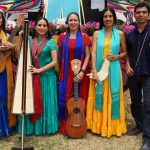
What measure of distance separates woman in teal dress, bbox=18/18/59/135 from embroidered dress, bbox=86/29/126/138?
0.47 m

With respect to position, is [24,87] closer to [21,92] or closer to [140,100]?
[21,92]

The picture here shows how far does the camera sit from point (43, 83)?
510 centimetres


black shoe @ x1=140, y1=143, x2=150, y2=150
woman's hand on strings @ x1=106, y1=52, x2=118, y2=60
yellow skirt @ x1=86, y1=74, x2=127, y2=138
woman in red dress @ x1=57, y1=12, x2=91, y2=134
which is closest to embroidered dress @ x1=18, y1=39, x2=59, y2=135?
woman in red dress @ x1=57, y1=12, x2=91, y2=134

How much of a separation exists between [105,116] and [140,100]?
51cm

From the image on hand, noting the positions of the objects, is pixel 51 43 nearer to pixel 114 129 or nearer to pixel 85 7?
pixel 114 129

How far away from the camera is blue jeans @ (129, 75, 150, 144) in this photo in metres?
4.67

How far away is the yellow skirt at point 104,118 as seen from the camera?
5.12 meters

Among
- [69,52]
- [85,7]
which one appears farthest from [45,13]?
[69,52]

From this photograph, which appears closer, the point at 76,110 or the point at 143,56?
the point at 143,56

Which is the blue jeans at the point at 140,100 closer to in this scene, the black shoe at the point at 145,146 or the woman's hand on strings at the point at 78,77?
the black shoe at the point at 145,146

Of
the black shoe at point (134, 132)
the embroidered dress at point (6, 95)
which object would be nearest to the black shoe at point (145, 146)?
the black shoe at point (134, 132)

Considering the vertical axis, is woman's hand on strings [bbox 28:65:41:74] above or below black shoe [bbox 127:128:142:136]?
above

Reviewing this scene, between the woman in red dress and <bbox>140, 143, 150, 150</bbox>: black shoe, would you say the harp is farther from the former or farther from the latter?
<bbox>140, 143, 150, 150</bbox>: black shoe

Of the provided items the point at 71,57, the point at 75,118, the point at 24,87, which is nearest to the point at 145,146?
the point at 75,118
